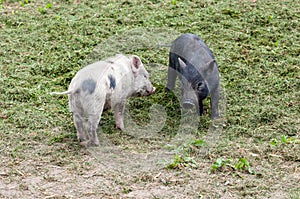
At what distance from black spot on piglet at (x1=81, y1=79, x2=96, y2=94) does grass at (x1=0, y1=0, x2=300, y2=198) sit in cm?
Answer: 70

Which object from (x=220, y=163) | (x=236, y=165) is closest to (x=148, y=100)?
(x=220, y=163)

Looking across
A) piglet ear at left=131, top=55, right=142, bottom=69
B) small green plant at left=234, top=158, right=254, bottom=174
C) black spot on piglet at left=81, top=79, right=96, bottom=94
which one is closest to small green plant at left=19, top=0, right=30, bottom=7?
piglet ear at left=131, top=55, right=142, bottom=69

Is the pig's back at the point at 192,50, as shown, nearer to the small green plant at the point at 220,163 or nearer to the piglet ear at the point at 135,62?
the piglet ear at the point at 135,62

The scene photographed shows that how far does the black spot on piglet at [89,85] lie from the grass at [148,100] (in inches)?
27.4

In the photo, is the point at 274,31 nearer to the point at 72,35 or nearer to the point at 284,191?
the point at 72,35

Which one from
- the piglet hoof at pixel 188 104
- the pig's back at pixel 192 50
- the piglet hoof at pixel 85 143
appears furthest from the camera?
the pig's back at pixel 192 50

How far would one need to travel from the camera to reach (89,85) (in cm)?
620

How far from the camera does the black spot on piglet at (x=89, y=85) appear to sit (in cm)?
618

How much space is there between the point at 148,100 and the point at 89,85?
163cm

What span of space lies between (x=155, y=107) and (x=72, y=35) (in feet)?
7.75

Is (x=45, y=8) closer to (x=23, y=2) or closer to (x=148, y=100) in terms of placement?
(x=23, y=2)

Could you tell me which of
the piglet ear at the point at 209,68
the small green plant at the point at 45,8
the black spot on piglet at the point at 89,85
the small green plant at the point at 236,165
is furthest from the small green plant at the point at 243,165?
the small green plant at the point at 45,8

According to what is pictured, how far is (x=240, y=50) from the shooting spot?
880cm

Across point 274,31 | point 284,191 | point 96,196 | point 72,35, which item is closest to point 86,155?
point 96,196
